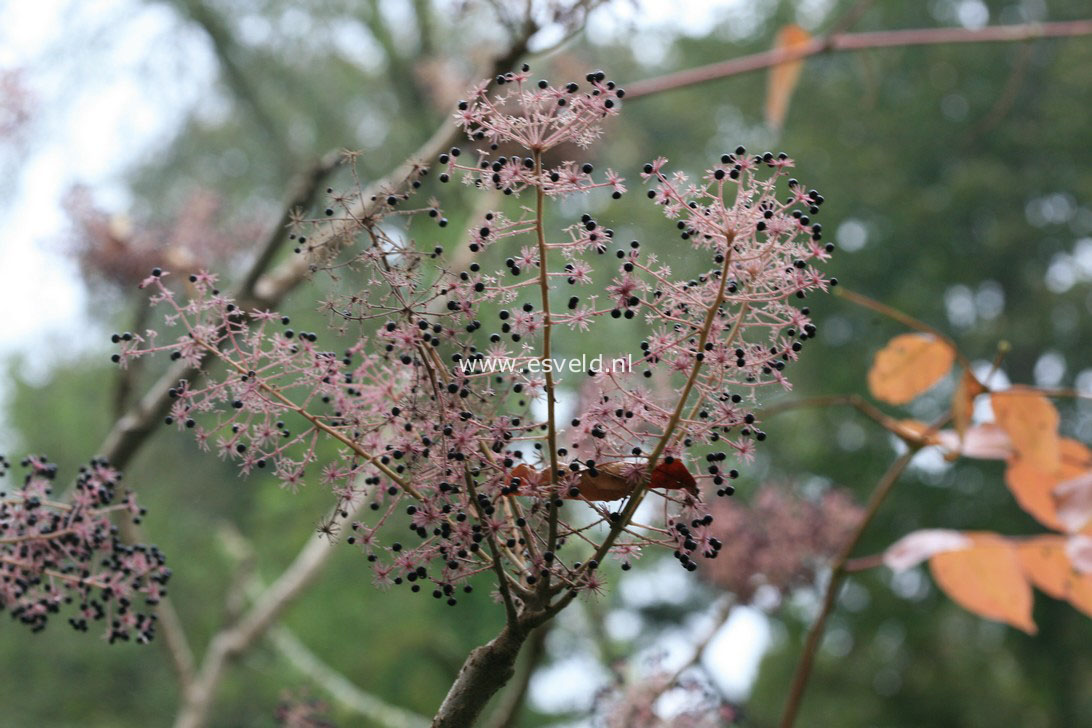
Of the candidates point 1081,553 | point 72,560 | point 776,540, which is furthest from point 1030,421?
point 72,560

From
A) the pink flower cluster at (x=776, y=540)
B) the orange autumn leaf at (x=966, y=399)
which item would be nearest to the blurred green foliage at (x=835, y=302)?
the pink flower cluster at (x=776, y=540)

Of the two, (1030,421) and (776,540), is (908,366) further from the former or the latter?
(776,540)

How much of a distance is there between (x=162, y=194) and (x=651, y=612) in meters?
3.53

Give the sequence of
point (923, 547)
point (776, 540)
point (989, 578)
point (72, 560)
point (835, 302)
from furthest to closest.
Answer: point (835, 302)
point (776, 540)
point (989, 578)
point (923, 547)
point (72, 560)

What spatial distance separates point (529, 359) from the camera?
26.3 inches

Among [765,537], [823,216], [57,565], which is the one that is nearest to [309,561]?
[765,537]

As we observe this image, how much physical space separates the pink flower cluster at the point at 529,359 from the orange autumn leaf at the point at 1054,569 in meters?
0.85

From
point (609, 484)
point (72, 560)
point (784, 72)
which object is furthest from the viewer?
point (784, 72)

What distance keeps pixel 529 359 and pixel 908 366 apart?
772 mm

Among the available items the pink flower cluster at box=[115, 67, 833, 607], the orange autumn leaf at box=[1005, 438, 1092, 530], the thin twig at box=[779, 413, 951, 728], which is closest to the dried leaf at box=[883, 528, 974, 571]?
the thin twig at box=[779, 413, 951, 728]

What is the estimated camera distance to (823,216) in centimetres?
506

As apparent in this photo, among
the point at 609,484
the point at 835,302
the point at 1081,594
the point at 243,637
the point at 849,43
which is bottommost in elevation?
the point at 609,484

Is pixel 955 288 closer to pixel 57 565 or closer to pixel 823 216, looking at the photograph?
pixel 823 216

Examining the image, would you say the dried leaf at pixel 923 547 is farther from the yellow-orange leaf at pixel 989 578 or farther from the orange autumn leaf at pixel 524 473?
the orange autumn leaf at pixel 524 473
